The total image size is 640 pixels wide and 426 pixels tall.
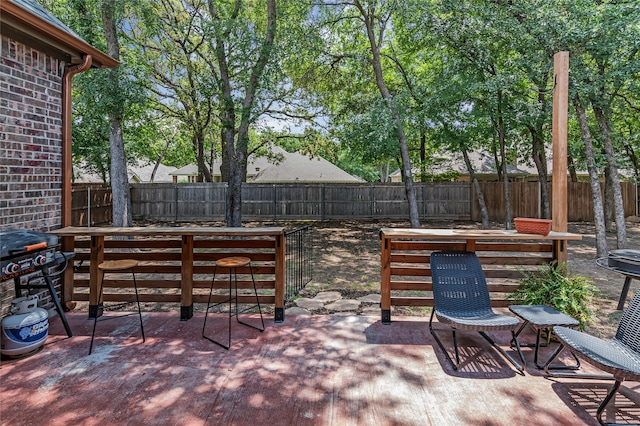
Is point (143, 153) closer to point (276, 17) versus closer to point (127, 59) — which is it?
point (127, 59)

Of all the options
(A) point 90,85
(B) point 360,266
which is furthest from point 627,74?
(A) point 90,85

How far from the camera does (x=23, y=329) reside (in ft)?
9.57

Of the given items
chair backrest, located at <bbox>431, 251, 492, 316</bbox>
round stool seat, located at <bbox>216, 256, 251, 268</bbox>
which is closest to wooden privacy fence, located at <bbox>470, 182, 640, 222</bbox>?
chair backrest, located at <bbox>431, 251, 492, 316</bbox>

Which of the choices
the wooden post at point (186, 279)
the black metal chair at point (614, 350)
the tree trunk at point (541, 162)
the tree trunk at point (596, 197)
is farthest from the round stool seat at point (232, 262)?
the tree trunk at point (541, 162)

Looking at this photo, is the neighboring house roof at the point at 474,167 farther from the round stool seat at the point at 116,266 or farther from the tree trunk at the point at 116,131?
the round stool seat at the point at 116,266

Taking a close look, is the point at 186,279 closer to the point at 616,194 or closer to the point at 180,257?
the point at 180,257

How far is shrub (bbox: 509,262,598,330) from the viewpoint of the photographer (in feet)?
10.5

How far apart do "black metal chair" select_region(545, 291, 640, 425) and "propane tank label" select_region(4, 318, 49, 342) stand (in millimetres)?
4033

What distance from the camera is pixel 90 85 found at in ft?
23.4

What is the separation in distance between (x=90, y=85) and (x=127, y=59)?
63.6 inches

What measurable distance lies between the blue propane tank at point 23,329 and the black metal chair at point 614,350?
4.04 meters

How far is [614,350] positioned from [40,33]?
5.26 metres

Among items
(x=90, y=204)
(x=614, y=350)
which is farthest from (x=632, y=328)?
(x=90, y=204)

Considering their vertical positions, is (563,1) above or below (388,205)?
above
